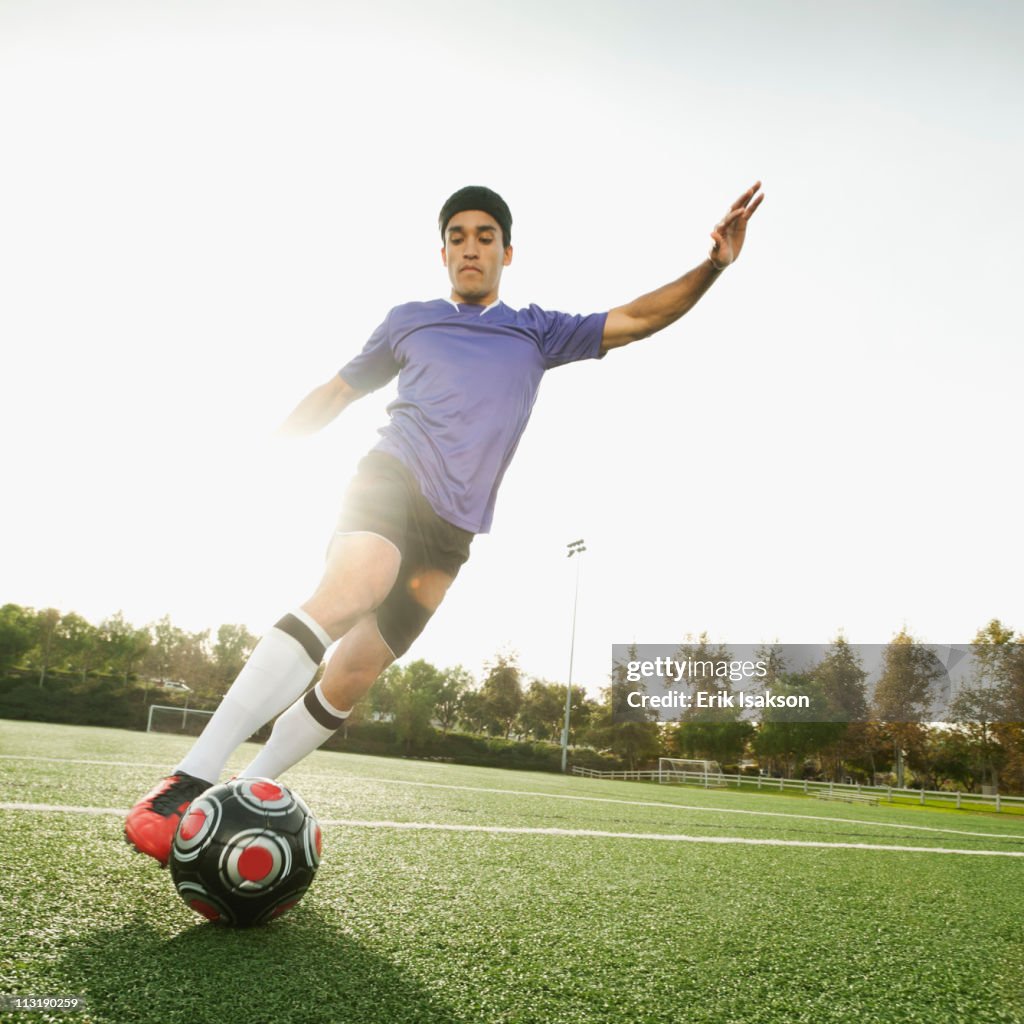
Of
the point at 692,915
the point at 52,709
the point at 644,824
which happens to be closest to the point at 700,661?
the point at 52,709

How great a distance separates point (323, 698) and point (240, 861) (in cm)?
101

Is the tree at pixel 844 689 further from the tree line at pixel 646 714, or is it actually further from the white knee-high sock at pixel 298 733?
the white knee-high sock at pixel 298 733

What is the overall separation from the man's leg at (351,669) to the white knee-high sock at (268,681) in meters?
0.50

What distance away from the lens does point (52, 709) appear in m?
44.2

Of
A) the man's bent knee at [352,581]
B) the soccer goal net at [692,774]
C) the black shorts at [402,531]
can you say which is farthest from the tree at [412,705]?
the man's bent knee at [352,581]

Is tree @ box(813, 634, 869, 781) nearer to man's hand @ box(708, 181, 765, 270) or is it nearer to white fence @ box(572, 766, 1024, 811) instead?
white fence @ box(572, 766, 1024, 811)

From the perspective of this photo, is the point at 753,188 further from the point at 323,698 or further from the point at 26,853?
the point at 26,853

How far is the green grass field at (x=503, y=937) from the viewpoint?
55.5 inches

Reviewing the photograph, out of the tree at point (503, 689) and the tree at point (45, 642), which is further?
the tree at point (503, 689)

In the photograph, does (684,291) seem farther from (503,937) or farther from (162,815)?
(162,815)

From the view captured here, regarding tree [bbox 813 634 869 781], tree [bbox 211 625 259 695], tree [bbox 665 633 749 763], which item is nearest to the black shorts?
tree [bbox 813 634 869 781]

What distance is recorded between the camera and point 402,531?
2604 mm

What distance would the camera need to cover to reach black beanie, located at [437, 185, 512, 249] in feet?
10.8

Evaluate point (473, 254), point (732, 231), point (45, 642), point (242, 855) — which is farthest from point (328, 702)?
point (45, 642)
